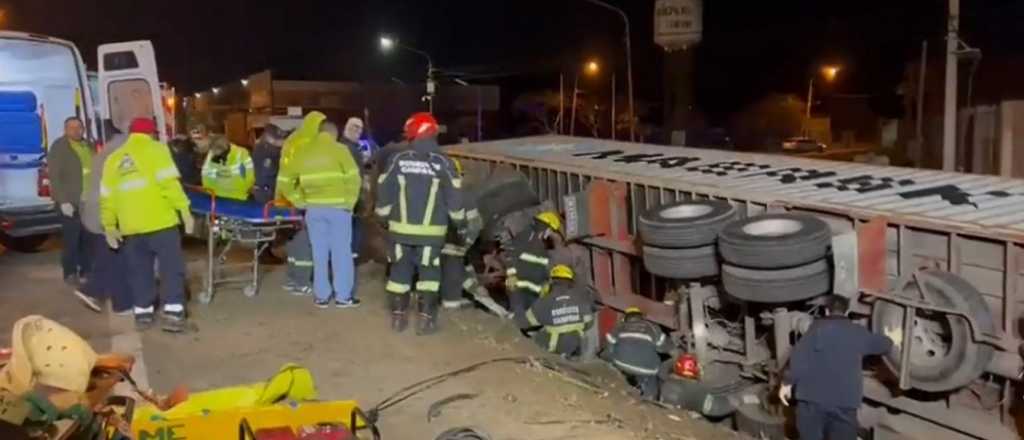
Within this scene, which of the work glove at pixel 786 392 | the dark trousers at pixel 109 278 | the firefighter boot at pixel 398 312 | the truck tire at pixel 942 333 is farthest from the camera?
the dark trousers at pixel 109 278

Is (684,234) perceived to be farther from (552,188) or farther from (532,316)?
(552,188)

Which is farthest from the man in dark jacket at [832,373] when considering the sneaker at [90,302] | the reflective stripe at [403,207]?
the sneaker at [90,302]

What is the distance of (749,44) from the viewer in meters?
34.8

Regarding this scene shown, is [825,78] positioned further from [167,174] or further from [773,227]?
[167,174]

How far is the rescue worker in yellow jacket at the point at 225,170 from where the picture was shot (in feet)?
33.6

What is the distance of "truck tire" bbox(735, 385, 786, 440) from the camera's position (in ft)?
21.8

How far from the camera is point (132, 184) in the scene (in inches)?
302

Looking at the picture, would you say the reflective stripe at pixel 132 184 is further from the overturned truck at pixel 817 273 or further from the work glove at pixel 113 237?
the overturned truck at pixel 817 273

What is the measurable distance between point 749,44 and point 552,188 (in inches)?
1051

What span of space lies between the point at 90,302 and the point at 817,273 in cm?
610

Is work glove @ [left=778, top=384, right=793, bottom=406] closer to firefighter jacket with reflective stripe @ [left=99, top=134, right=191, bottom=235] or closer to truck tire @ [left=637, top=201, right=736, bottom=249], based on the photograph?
truck tire @ [left=637, top=201, right=736, bottom=249]

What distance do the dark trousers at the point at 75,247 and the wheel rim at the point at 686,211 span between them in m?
5.61

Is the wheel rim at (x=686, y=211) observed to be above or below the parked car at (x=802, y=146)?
above

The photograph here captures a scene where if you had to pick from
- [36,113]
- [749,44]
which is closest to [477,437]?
[36,113]
